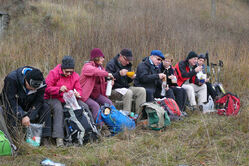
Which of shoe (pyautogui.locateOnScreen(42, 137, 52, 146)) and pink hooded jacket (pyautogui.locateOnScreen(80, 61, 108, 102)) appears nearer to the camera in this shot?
shoe (pyautogui.locateOnScreen(42, 137, 52, 146))

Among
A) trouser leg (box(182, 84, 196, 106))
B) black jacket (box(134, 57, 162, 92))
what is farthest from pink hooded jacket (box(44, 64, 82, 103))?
trouser leg (box(182, 84, 196, 106))

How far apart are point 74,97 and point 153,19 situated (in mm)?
4854

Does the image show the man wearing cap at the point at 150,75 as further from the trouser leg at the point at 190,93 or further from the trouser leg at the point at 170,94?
the trouser leg at the point at 190,93

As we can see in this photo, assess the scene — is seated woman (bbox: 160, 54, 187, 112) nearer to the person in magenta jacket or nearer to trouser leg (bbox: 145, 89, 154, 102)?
trouser leg (bbox: 145, 89, 154, 102)

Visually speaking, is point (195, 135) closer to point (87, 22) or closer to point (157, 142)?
point (157, 142)

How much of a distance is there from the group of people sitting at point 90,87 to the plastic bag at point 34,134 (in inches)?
3.5

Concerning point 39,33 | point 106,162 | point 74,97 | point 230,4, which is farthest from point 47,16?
point 230,4

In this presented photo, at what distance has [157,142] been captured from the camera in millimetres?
4043

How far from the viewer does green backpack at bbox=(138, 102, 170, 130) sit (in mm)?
4703

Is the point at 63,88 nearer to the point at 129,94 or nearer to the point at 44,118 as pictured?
the point at 44,118

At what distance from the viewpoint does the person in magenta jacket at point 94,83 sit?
4.75 m

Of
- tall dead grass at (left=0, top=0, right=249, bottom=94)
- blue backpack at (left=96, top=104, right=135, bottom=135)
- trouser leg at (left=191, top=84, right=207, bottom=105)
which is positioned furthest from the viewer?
tall dead grass at (left=0, top=0, right=249, bottom=94)

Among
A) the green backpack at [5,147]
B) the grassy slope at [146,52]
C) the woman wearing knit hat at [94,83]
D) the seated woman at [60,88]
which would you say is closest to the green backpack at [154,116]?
the grassy slope at [146,52]

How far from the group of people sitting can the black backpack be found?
9 cm
